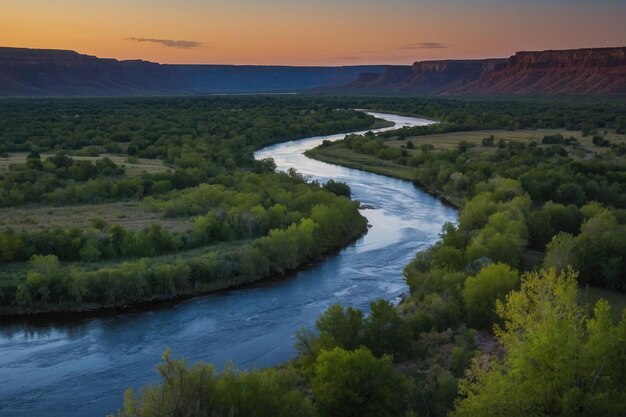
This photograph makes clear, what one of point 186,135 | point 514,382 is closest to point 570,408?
point 514,382

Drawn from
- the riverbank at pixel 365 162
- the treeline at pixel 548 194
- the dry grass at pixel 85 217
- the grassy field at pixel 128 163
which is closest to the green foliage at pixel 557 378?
the treeline at pixel 548 194

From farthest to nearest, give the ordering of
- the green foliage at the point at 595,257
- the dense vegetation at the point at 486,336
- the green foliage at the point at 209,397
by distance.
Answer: the green foliage at the point at 595,257, the green foliage at the point at 209,397, the dense vegetation at the point at 486,336

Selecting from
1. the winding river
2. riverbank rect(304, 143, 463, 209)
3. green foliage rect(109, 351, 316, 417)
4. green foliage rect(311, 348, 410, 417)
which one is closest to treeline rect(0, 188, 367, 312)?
the winding river

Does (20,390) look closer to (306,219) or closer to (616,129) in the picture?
(306,219)

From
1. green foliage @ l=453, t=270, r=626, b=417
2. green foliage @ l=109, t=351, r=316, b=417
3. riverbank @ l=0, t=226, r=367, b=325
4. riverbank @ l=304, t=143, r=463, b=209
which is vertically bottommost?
riverbank @ l=0, t=226, r=367, b=325

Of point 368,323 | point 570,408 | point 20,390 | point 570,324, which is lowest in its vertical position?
point 20,390

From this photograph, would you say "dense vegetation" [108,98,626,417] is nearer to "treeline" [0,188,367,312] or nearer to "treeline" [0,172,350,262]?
"treeline" [0,188,367,312]

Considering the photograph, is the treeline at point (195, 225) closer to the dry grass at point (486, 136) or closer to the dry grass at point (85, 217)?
the dry grass at point (85, 217)
